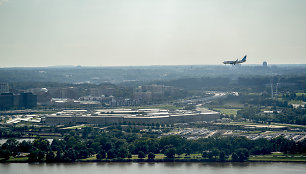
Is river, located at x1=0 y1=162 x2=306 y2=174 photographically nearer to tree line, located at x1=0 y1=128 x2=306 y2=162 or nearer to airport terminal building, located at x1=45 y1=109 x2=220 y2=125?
tree line, located at x1=0 y1=128 x2=306 y2=162

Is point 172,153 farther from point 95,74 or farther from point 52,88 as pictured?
point 95,74

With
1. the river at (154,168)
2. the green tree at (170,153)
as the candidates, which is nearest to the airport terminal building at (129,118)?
the green tree at (170,153)

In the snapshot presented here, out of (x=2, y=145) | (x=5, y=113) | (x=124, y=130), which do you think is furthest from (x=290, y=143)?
(x=5, y=113)

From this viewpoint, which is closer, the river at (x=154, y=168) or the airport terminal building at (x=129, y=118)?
the river at (x=154, y=168)

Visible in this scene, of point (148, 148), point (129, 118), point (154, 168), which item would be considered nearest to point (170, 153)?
point (148, 148)

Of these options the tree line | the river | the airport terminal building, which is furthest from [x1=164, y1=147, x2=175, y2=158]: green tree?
the airport terminal building

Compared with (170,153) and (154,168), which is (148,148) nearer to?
(170,153)

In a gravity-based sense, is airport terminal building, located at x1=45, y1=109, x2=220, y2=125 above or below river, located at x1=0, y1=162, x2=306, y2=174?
above

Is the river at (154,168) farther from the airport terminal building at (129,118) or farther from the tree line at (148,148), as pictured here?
the airport terminal building at (129,118)
